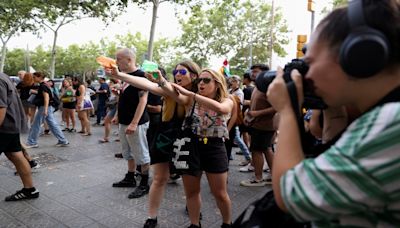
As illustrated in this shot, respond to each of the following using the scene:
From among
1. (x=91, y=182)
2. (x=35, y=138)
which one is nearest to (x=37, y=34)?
(x=35, y=138)

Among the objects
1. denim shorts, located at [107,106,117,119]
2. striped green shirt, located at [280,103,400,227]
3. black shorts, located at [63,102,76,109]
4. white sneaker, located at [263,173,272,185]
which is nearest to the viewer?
striped green shirt, located at [280,103,400,227]

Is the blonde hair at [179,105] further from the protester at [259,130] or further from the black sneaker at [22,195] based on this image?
the black sneaker at [22,195]

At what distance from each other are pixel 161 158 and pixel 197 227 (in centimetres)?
79

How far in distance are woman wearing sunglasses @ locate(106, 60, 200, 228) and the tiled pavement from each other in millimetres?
401

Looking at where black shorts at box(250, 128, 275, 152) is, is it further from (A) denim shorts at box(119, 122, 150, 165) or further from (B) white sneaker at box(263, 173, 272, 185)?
(A) denim shorts at box(119, 122, 150, 165)

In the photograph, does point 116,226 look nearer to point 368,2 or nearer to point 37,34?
point 368,2

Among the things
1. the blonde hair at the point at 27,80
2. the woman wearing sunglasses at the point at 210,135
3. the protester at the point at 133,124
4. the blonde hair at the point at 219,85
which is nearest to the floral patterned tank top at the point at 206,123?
the woman wearing sunglasses at the point at 210,135

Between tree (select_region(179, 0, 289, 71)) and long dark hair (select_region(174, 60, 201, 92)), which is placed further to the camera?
tree (select_region(179, 0, 289, 71))

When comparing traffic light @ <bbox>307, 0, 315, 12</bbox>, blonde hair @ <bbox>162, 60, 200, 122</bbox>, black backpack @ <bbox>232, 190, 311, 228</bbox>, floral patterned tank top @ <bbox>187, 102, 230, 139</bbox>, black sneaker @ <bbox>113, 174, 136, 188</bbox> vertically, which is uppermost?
traffic light @ <bbox>307, 0, 315, 12</bbox>

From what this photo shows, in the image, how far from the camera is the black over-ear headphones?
87 cm

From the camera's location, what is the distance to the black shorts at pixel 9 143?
13.2 feet

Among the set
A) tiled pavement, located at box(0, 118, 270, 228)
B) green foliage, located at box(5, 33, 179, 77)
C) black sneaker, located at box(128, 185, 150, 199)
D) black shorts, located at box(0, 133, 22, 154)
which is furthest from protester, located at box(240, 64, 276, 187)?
green foliage, located at box(5, 33, 179, 77)

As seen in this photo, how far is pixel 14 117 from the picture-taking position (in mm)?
4098

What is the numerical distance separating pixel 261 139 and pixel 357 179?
4375 millimetres
